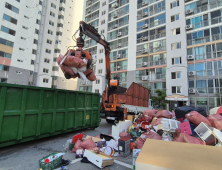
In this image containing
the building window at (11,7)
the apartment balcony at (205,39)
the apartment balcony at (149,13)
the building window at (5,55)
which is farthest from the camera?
the building window at (11,7)

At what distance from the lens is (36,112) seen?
455cm

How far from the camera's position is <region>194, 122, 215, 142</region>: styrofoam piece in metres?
3.40

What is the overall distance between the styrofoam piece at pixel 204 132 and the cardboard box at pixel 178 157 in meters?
1.41

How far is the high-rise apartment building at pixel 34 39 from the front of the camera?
23.3m

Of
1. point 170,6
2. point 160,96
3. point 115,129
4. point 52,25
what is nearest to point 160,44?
point 170,6

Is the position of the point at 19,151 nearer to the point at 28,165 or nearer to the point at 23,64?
the point at 28,165

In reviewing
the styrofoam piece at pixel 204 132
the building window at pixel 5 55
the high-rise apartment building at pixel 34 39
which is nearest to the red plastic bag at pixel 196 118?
the styrofoam piece at pixel 204 132

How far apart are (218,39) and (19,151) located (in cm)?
2192

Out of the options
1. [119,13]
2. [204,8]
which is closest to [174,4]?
[204,8]

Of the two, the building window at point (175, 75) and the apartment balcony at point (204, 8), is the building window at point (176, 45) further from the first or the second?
the apartment balcony at point (204, 8)

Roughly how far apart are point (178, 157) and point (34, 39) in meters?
32.2

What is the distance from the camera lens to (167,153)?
81.9 inches

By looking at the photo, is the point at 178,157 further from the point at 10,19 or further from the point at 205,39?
the point at 10,19

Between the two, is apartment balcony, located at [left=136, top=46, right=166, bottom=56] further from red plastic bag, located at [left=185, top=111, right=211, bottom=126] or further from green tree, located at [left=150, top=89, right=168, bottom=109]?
red plastic bag, located at [left=185, top=111, right=211, bottom=126]
